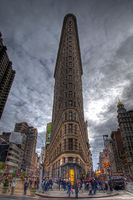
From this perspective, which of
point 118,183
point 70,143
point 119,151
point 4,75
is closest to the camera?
point 118,183

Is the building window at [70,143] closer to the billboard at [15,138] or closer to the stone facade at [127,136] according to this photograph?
the billboard at [15,138]

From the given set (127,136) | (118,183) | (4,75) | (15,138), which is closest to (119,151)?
(127,136)

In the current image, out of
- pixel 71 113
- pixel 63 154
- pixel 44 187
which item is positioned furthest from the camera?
pixel 71 113

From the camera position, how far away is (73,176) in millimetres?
26453

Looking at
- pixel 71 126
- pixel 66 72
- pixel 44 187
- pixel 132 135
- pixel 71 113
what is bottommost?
pixel 44 187

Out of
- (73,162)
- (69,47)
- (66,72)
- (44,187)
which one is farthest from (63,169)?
(69,47)

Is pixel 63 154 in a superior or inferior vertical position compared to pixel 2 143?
inferior

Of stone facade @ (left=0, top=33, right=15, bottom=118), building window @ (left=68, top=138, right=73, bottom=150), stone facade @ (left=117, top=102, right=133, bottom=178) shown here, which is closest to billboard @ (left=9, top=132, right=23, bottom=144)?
stone facade @ (left=0, top=33, right=15, bottom=118)

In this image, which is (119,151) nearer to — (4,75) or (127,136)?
(127,136)

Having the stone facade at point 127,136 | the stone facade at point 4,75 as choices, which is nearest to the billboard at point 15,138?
the stone facade at point 4,75

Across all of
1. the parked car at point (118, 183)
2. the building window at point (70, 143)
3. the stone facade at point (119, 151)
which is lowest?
the parked car at point (118, 183)

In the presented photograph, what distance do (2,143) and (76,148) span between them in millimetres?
79996

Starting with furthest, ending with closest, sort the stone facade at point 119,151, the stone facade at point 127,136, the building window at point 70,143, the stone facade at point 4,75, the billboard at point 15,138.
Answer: the stone facade at point 119,151 < the stone facade at point 4,75 < the stone facade at point 127,136 < the billboard at point 15,138 < the building window at point 70,143

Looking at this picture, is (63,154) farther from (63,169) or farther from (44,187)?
(44,187)
